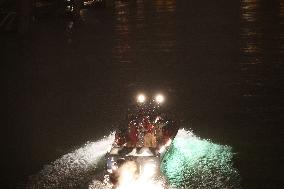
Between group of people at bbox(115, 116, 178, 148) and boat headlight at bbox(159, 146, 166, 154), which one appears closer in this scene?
boat headlight at bbox(159, 146, 166, 154)

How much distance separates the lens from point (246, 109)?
40844 mm

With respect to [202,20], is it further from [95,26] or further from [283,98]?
[283,98]


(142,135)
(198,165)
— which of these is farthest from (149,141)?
(198,165)

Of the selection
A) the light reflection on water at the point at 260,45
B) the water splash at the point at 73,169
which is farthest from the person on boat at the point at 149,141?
the light reflection on water at the point at 260,45

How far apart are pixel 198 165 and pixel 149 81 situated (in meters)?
20.6

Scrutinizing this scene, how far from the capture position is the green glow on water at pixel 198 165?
2914 centimetres

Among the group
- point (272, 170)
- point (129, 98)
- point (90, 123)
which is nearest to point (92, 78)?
point (129, 98)

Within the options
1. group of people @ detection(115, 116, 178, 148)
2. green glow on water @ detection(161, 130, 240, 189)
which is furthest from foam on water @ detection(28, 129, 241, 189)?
group of people @ detection(115, 116, 178, 148)

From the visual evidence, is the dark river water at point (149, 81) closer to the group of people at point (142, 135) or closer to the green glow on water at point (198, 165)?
the green glow on water at point (198, 165)


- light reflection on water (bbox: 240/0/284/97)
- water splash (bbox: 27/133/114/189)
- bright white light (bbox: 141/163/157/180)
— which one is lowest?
water splash (bbox: 27/133/114/189)

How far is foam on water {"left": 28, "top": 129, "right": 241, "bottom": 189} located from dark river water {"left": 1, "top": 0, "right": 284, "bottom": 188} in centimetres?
89

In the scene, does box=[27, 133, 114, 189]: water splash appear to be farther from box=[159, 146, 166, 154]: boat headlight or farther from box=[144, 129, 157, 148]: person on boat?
box=[159, 146, 166, 154]: boat headlight

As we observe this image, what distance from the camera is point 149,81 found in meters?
50.8

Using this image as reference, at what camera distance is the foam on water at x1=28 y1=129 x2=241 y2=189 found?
29.4 m
